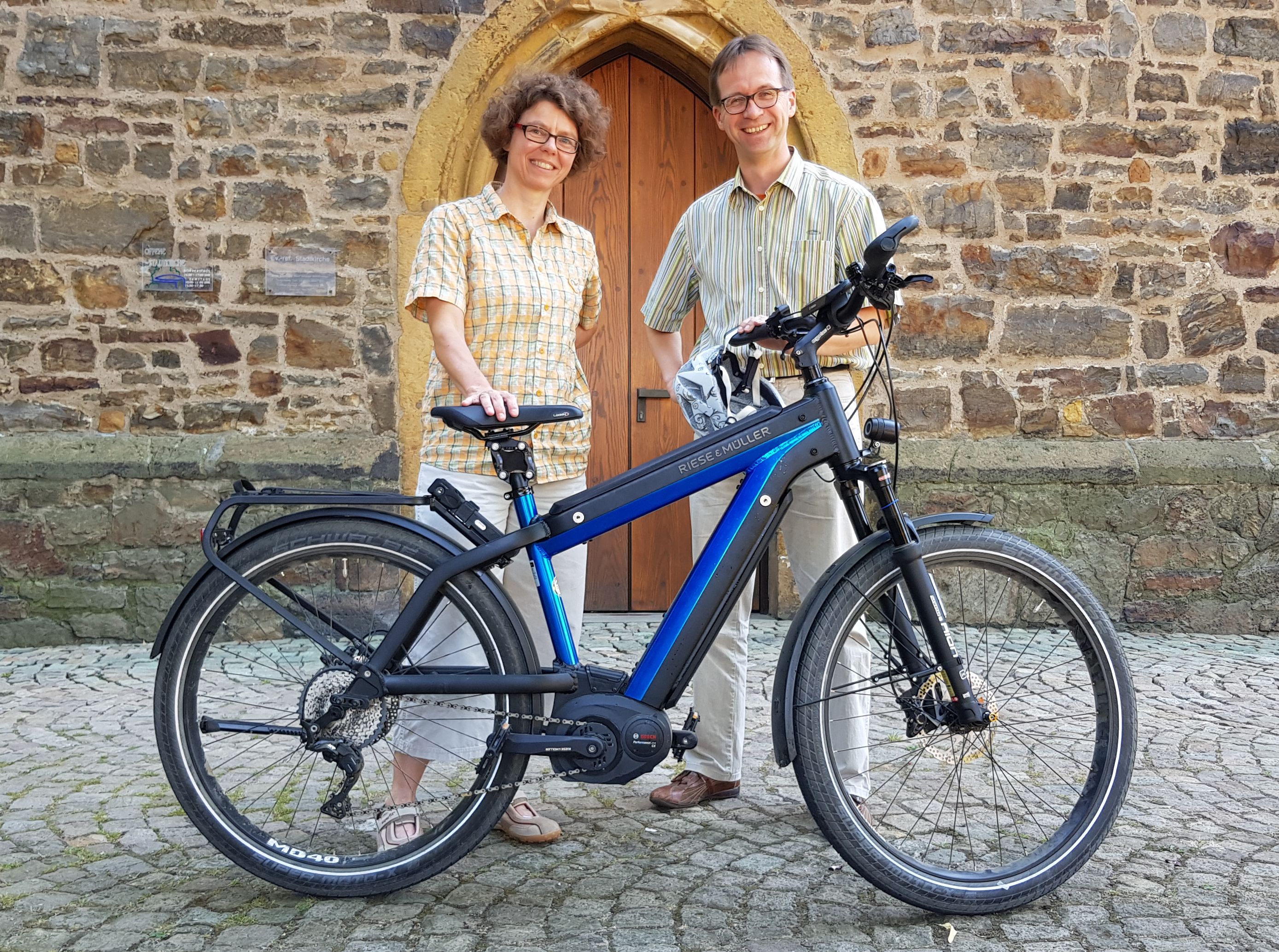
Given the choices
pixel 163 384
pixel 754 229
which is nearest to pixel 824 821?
pixel 754 229

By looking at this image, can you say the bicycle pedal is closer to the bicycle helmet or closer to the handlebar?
the bicycle helmet

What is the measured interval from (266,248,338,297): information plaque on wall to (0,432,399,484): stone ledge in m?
0.71

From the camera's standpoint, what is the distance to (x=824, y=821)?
2312 millimetres

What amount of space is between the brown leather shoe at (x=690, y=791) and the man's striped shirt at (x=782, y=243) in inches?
43.7

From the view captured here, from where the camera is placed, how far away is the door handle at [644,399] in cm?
597

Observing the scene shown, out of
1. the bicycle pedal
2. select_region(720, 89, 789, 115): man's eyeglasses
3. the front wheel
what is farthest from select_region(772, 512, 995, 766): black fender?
select_region(720, 89, 789, 115): man's eyeglasses

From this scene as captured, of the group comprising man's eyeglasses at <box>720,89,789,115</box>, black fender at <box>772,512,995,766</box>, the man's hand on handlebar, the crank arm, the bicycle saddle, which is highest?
man's eyeglasses at <box>720,89,789,115</box>

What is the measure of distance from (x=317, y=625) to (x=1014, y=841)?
1718mm

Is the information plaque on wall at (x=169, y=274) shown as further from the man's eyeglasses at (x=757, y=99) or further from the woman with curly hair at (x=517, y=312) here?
the man's eyeglasses at (x=757, y=99)

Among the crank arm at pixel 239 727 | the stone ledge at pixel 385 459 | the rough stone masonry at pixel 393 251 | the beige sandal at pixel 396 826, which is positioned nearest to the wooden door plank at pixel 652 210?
the rough stone masonry at pixel 393 251

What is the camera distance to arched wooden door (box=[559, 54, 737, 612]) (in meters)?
5.99

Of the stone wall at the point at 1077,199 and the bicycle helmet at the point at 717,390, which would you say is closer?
the bicycle helmet at the point at 717,390

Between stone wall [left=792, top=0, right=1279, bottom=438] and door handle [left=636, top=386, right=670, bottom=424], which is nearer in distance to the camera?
stone wall [left=792, top=0, right=1279, bottom=438]

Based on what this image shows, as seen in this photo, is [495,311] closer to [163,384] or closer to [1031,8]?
[163,384]
